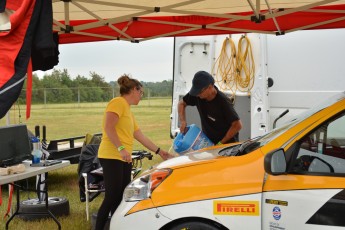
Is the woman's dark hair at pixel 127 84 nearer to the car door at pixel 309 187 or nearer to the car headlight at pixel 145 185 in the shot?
the car headlight at pixel 145 185

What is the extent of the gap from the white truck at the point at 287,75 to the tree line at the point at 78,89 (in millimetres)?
19622

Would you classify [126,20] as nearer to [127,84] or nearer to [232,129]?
[127,84]

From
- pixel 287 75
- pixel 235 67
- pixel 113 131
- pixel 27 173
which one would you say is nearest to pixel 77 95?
pixel 235 67

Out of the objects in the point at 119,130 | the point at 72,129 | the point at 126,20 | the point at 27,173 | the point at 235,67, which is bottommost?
the point at 72,129

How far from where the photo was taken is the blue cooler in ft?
18.7

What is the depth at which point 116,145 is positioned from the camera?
192 inches

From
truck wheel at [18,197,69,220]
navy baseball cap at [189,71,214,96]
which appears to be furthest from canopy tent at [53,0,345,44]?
truck wheel at [18,197,69,220]

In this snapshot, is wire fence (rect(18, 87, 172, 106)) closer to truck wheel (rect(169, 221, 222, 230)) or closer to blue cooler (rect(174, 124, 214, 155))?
blue cooler (rect(174, 124, 214, 155))

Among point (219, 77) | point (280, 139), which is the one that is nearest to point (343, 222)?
point (280, 139)

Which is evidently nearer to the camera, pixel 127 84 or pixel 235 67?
pixel 127 84

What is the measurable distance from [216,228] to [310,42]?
4564 mm

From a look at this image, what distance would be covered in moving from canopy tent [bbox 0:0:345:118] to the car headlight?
123 cm

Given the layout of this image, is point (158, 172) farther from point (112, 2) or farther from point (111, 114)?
point (112, 2)

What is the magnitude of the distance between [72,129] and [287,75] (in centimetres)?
1553
